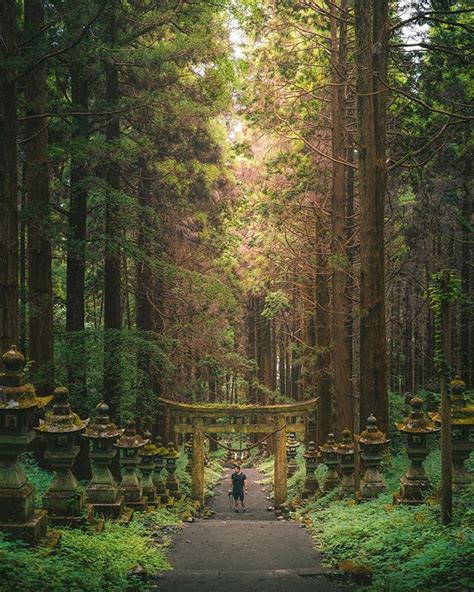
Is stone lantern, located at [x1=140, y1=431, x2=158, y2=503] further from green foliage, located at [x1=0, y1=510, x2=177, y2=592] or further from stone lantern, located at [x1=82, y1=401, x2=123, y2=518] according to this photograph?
green foliage, located at [x1=0, y1=510, x2=177, y2=592]

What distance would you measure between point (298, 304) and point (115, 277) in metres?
13.0

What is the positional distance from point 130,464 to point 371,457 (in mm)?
4386

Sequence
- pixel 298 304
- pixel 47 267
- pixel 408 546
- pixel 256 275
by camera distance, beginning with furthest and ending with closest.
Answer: pixel 298 304 < pixel 256 275 < pixel 47 267 < pixel 408 546

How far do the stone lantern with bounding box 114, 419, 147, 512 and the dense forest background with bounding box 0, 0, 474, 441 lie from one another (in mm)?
1493

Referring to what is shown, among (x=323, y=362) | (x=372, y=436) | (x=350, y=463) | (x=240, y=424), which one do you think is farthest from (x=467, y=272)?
(x=372, y=436)

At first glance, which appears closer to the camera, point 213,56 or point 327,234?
point 213,56

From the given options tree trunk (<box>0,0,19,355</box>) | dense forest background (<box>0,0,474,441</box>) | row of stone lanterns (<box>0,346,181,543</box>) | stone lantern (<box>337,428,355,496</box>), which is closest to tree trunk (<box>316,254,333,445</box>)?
dense forest background (<box>0,0,474,441</box>)

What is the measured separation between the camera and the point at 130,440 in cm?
1037

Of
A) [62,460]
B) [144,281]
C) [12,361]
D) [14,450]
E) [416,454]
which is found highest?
[144,281]

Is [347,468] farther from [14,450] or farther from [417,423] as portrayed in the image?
[14,450]

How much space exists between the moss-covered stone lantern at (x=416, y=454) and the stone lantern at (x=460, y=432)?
0.43 m

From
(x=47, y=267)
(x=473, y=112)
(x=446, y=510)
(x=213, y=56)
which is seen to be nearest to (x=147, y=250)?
(x=47, y=267)

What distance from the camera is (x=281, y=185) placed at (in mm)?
17297

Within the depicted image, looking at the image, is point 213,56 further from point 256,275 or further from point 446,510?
point 446,510
